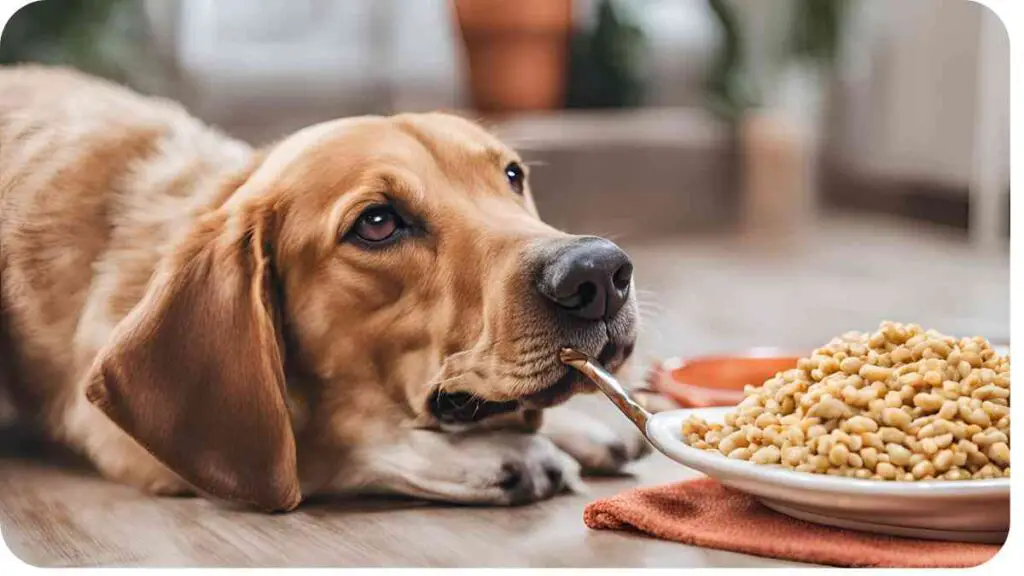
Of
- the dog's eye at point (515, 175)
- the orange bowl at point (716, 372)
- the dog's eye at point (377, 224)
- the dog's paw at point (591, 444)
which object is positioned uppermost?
the dog's eye at point (515, 175)

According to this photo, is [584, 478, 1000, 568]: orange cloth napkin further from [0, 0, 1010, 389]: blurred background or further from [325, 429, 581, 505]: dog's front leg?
[0, 0, 1010, 389]: blurred background

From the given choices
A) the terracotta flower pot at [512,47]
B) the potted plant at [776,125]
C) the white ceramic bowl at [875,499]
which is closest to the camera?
the white ceramic bowl at [875,499]

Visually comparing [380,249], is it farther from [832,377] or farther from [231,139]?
[832,377]

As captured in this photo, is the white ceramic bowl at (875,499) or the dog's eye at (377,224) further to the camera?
the dog's eye at (377,224)

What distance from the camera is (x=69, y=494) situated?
1.48 meters

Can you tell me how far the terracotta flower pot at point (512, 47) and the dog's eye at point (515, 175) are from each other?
0.33 m

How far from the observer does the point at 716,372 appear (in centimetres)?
175

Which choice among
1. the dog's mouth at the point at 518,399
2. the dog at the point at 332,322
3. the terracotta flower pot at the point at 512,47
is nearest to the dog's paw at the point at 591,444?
the dog at the point at 332,322

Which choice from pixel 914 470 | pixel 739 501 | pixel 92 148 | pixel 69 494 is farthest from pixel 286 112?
pixel 914 470

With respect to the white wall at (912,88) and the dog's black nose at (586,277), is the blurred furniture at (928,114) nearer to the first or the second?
the white wall at (912,88)

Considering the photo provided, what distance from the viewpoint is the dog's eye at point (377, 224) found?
140 centimetres

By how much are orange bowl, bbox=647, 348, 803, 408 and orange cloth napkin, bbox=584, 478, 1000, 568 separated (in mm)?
305

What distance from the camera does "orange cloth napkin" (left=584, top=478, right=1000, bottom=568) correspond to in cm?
→ 121

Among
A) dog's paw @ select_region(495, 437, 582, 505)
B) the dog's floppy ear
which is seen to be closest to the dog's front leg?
dog's paw @ select_region(495, 437, 582, 505)
